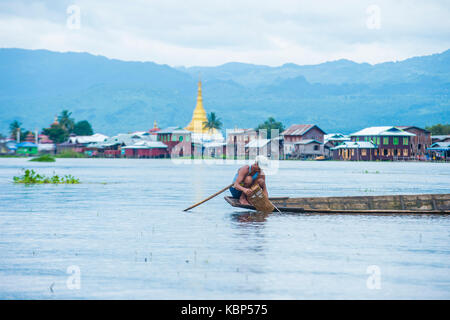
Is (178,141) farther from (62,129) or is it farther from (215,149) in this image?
(62,129)

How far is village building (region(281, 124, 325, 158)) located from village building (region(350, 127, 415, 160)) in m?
14.6

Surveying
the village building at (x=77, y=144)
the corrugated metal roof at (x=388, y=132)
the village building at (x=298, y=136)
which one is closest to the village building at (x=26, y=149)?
the village building at (x=77, y=144)

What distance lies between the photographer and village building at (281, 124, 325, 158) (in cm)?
12988

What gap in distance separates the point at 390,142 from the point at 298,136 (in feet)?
75.3

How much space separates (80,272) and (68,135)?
544 ft

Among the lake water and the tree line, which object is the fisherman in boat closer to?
the lake water

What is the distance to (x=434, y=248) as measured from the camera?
48.5 ft

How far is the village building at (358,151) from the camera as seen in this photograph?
115875mm

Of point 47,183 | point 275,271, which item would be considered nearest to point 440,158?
point 47,183

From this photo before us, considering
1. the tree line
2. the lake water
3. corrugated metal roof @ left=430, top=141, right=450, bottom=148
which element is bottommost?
the lake water

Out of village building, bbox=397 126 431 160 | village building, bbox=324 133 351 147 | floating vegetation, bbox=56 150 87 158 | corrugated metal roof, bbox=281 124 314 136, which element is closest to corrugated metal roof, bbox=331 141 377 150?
village building, bbox=397 126 431 160

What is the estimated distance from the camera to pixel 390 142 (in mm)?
113125

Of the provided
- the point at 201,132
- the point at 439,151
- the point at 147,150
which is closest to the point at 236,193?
the point at 439,151
